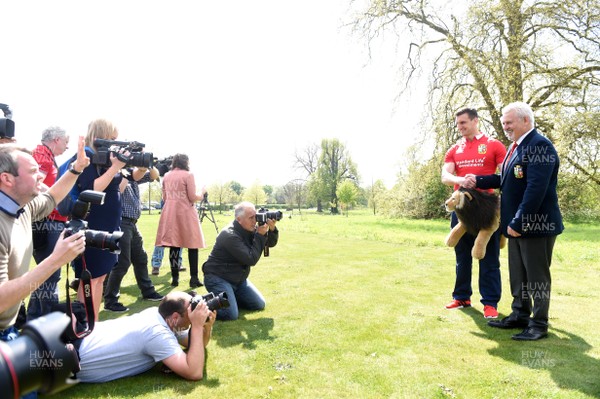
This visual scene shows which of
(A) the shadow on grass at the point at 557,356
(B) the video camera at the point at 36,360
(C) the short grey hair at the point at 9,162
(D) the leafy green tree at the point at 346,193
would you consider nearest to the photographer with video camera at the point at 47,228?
(C) the short grey hair at the point at 9,162

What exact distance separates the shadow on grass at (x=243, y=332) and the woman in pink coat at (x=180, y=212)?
2.00 m

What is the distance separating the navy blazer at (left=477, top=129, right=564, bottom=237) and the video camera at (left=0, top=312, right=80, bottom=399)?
4.30 m

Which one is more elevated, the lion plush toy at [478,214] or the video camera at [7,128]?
the video camera at [7,128]

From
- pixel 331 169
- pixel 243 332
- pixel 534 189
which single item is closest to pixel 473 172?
pixel 534 189

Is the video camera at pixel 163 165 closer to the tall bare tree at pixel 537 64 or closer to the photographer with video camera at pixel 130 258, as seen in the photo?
the photographer with video camera at pixel 130 258

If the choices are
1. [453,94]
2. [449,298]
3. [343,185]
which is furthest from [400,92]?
[343,185]

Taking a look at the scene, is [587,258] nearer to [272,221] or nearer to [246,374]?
[272,221]

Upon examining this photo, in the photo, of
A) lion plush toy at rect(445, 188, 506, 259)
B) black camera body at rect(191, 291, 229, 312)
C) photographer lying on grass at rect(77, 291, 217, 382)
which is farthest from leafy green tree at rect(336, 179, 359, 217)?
photographer lying on grass at rect(77, 291, 217, 382)

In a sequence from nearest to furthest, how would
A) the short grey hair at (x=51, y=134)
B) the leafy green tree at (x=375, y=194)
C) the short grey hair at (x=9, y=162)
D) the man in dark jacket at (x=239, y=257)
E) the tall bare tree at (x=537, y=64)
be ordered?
the short grey hair at (x=9, y=162) < the short grey hair at (x=51, y=134) < the man in dark jacket at (x=239, y=257) < the tall bare tree at (x=537, y=64) < the leafy green tree at (x=375, y=194)

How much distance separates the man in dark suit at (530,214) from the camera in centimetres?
421

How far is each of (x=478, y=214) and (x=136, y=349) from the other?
160 inches

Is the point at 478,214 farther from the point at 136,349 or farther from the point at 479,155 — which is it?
the point at 136,349

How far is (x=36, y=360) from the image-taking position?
119 cm

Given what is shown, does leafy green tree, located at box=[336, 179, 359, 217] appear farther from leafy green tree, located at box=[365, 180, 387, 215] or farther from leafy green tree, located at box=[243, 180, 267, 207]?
leafy green tree, located at box=[243, 180, 267, 207]
